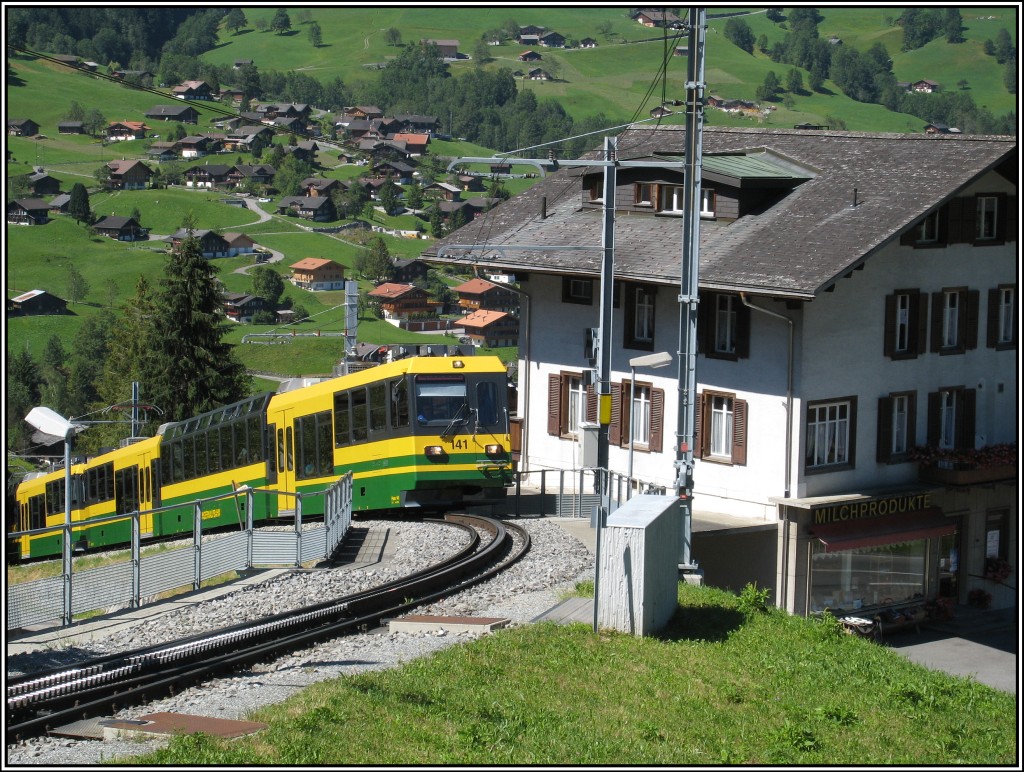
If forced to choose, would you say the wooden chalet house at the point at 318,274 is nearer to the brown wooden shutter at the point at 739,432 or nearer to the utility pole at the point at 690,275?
the brown wooden shutter at the point at 739,432

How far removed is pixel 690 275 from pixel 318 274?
15372 cm

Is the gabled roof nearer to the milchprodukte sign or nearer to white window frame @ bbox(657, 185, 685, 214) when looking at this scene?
white window frame @ bbox(657, 185, 685, 214)

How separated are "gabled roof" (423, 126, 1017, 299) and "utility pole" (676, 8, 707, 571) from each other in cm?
823

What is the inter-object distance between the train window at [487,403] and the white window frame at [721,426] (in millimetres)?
7266

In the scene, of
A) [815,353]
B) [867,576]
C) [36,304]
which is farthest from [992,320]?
[36,304]

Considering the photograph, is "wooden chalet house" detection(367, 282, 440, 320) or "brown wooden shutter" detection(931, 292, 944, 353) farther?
"wooden chalet house" detection(367, 282, 440, 320)

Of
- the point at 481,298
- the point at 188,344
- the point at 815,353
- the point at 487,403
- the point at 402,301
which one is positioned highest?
the point at 815,353

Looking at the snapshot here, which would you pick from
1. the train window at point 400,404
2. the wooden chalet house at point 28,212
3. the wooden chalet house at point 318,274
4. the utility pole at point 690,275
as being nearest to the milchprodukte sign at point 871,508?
the train window at point 400,404

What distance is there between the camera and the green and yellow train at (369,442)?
2755cm

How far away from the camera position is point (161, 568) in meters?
19.8

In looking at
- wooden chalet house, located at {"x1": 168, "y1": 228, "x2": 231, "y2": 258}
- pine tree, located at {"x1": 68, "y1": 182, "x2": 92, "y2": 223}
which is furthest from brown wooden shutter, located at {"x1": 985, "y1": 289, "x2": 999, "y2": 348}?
pine tree, located at {"x1": 68, "y1": 182, "x2": 92, "y2": 223}

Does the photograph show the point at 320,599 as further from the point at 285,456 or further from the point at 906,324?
the point at 906,324

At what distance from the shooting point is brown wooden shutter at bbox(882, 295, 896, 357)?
33.6 m

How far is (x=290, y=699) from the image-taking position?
508 inches
